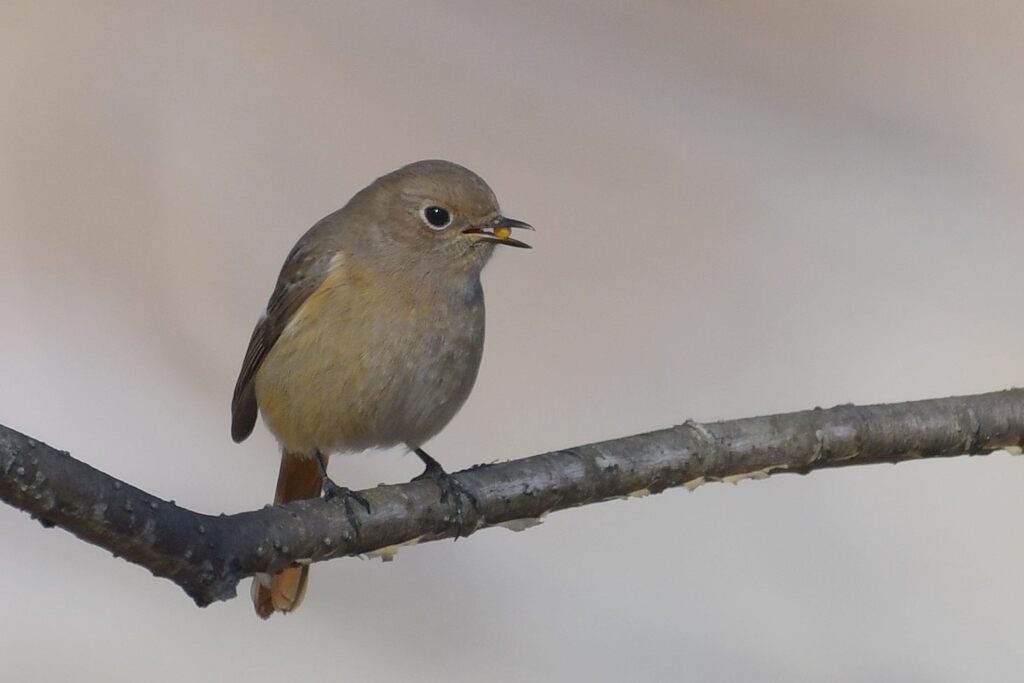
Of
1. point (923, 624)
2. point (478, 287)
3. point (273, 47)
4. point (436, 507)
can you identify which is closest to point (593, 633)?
point (923, 624)

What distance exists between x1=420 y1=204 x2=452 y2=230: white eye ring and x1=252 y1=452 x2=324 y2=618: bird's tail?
2.50 feet

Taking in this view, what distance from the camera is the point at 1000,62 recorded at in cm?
455

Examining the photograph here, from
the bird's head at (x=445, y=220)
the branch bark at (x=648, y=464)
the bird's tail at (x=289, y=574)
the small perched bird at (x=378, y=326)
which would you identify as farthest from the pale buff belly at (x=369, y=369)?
the branch bark at (x=648, y=464)

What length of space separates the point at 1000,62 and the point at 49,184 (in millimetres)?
3598

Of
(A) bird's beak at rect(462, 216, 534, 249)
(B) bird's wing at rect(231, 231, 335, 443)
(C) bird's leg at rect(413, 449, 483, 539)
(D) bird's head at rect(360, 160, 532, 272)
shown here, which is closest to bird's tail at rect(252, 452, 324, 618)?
(B) bird's wing at rect(231, 231, 335, 443)

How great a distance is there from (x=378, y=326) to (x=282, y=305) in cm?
41

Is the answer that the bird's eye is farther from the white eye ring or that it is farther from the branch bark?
the branch bark

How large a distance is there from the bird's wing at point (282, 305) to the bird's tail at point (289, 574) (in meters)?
0.19

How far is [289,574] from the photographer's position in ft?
11.6

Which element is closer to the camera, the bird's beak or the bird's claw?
the bird's claw

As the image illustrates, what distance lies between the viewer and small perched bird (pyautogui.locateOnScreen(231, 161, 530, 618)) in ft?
10.4

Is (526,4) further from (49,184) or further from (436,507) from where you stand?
(436,507)

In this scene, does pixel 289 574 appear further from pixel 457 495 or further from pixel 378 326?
pixel 457 495

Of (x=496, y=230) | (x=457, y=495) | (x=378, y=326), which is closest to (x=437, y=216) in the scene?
(x=496, y=230)
